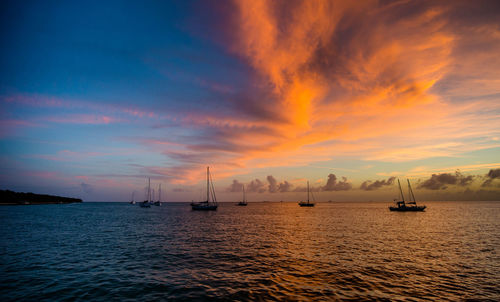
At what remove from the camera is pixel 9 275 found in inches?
784

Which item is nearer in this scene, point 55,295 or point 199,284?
point 55,295

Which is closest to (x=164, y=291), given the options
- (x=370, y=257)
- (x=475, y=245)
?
(x=370, y=257)

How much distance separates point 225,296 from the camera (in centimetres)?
1605

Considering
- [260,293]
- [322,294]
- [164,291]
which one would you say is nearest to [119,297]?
[164,291]

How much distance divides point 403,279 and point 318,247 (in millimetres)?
14042

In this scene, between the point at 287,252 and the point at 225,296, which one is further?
the point at 287,252

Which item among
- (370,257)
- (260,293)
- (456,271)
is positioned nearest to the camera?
(260,293)

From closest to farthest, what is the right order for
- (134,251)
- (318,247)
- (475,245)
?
(134,251), (318,247), (475,245)

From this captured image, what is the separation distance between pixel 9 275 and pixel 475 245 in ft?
183

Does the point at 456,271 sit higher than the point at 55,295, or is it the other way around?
the point at 55,295

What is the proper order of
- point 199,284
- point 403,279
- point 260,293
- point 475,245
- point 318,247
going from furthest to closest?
point 475,245, point 318,247, point 403,279, point 199,284, point 260,293

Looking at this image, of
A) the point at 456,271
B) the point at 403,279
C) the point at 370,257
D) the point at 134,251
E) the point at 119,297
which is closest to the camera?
the point at 119,297

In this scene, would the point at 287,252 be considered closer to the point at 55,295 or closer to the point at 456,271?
the point at 456,271

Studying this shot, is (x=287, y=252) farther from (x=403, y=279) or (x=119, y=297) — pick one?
(x=119, y=297)
